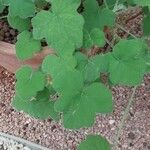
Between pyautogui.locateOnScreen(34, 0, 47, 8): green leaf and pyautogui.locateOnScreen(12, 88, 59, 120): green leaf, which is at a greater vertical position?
pyautogui.locateOnScreen(34, 0, 47, 8): green leaf

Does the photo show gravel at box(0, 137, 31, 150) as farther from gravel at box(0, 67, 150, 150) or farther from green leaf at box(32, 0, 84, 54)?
green leaf at box(32, 0, 84, 54)

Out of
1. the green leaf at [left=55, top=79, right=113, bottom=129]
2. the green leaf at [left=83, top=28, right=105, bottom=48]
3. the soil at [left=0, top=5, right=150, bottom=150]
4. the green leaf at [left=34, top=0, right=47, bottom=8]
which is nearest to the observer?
the green leaf at [left=55, top=79, right=113, bottom=129]

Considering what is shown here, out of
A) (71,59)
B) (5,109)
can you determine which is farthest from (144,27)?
(5,109)

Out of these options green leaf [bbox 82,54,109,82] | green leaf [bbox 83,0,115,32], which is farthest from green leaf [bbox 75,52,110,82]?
green leaf [bbox 83,0,115,32]

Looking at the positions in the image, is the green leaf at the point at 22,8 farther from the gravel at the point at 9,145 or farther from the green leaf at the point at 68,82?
the gravel at the point at 9,145

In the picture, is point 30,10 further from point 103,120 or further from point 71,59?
point 103,120
